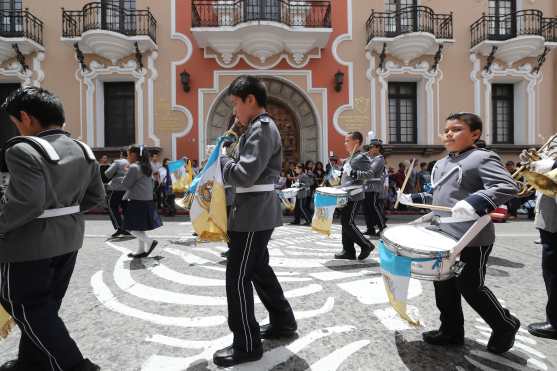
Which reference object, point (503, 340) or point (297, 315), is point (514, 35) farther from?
point (297, 315)

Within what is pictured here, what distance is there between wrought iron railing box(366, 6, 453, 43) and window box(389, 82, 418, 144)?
1.77m

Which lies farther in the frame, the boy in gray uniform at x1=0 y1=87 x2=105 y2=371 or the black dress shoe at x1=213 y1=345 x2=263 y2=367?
the black dress shoe at x1=213 y1=345 x2=263 y2=367

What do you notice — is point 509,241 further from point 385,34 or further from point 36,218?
point 385,34

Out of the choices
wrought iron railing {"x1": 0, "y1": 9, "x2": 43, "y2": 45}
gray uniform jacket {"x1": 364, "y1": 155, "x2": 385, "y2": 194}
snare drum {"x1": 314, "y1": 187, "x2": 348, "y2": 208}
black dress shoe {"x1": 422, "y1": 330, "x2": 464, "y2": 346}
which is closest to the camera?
black dress shoe {"x1": 422, "y1": 330, "x2": 464, "y2": 346}

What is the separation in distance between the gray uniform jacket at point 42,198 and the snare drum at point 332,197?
3103mm

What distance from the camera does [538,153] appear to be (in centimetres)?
279

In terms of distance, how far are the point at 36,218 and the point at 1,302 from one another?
50 centimetres

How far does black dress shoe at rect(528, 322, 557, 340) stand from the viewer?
272 centimetres

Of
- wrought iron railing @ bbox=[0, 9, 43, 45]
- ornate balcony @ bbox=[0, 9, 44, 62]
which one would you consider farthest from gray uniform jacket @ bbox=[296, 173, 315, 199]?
wrought iron railing @ bbox=[0, 9, 43, 45]

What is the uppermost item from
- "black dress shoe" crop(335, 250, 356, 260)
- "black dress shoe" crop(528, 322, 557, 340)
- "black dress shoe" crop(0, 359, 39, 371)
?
"black dress shoe" crop(335, 250, 356, 260)

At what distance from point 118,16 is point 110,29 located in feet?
1.83

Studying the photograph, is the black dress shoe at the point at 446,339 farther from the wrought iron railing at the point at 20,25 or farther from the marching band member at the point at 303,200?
the wrought iron railing at the point at 20,25

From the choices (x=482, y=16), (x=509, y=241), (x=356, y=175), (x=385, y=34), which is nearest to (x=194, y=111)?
(x=385, y=34)

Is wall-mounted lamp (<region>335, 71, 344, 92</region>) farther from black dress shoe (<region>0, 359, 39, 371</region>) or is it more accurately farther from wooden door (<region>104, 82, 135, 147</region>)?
black dress shoe (<region>0, 359, 39, 371</region>)
